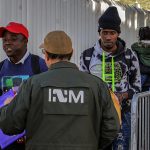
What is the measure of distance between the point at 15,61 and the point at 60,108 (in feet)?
4.30

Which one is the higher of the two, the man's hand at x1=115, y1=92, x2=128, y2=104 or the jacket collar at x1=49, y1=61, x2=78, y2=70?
the jacket collar at x1=49, y1=61, x2=78, y2=70

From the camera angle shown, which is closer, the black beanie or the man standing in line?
the man standing in line

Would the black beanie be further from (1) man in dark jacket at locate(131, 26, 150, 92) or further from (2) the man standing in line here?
(2) the man standing in line

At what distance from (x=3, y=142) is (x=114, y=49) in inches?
71.2

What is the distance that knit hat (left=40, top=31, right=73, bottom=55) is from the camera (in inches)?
138

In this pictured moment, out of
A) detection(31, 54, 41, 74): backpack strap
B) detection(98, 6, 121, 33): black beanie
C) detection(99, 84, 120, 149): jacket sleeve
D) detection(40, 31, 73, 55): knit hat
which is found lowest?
detection(99, 84, 120, 149): jacket sleeve

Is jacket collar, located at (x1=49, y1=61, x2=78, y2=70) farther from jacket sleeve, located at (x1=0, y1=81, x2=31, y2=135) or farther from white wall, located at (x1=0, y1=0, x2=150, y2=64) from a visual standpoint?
white wall, located at (x1=0, y1=0, x2=150, y2=64)

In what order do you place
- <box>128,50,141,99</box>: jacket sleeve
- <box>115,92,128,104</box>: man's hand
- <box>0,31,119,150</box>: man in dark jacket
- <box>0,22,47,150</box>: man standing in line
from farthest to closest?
<box>128,50,141,99</box>: jacket sleeve
<box>115,92,128,104</box>: man's hand
<box>0,22,47,150</box>: man standing in line
<box>0,31,119,150</box>: man in dark jacket

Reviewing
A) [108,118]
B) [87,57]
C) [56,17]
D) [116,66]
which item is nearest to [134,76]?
[116,66]

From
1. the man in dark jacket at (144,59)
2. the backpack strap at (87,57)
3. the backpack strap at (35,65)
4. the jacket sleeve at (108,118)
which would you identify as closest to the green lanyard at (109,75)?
the backpack strap at (87,57)

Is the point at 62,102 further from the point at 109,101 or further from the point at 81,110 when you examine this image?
the point at 109,101

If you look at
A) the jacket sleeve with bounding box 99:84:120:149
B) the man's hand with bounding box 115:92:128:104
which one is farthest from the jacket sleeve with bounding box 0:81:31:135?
the man's hand with bounding box 115:92:128:104

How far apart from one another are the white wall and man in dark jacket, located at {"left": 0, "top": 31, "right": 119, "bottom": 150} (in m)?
1.96

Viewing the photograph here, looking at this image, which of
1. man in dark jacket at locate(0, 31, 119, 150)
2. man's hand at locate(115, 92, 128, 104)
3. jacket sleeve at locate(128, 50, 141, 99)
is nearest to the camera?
man in dark jacket at locate(0, 31, 119, 150)
